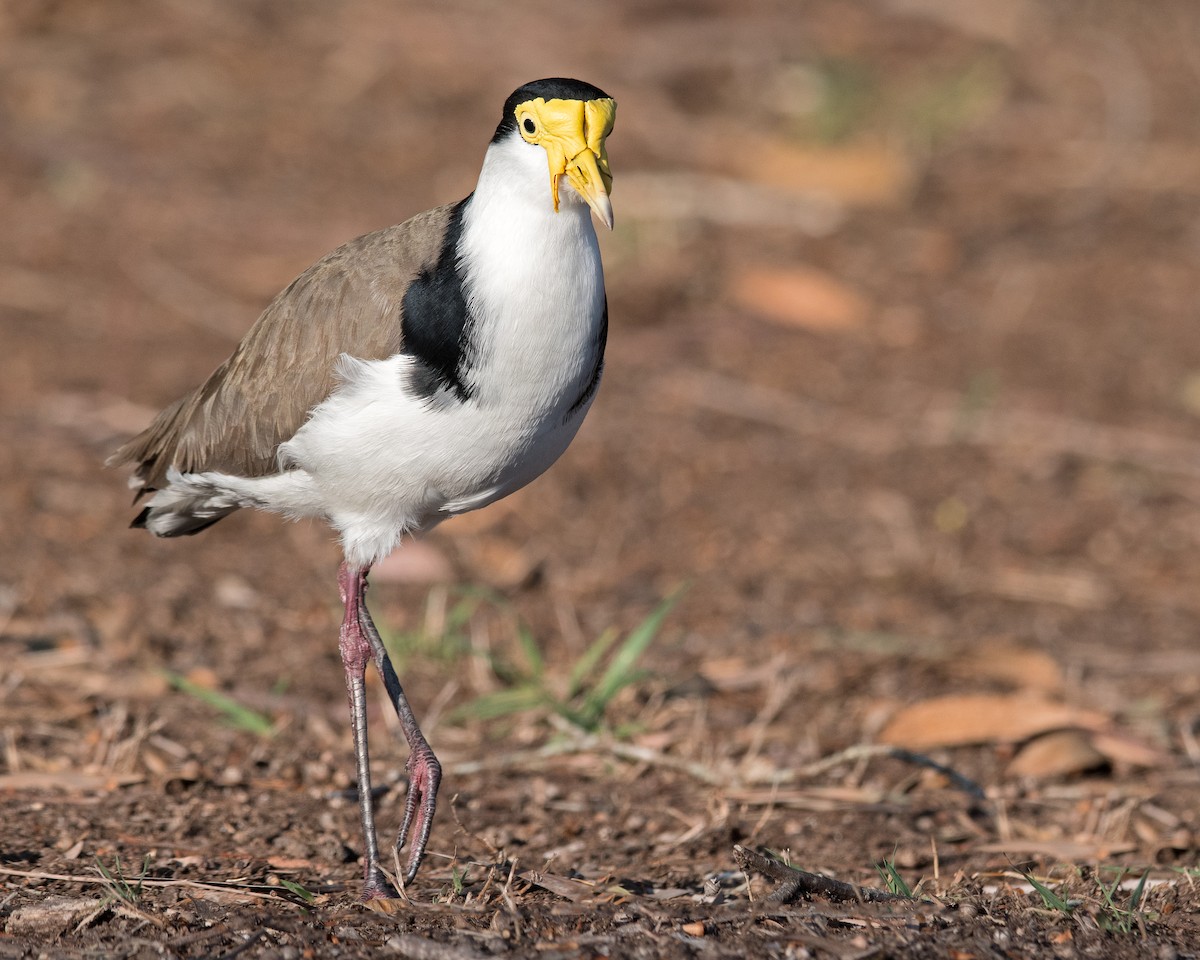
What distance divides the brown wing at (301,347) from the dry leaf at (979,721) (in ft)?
8.12

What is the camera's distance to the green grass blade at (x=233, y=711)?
5.17m

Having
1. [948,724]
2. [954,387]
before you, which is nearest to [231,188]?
[954,387]

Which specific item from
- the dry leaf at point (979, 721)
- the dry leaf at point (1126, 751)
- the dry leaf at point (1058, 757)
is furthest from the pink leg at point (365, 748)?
the dry leaf at point (1126, 751)

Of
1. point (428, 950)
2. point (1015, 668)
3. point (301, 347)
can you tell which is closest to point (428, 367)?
point (301, 347)

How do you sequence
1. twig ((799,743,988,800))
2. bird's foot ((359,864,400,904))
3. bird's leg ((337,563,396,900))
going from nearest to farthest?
bird's foot ((359,864,400,904)), bird's leg ((337,563,396,900)), twig ((799,743,988,800))

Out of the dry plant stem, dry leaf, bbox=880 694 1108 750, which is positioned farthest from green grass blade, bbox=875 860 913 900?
dry leaf, bbox=880 694 1108 750

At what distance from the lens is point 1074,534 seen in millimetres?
7242

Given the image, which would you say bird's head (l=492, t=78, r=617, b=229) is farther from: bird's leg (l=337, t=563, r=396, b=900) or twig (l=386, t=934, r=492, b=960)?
twig (l=386, t=934, r=492, b=960)

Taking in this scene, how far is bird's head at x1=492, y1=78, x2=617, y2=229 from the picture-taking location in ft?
12.1

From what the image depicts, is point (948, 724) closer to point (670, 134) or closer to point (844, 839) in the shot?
point (844, 839)

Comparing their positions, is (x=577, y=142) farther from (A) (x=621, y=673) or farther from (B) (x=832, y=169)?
(B) (x=832, y=169)

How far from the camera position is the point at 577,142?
370 centimetres

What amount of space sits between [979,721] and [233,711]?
2.55 meters

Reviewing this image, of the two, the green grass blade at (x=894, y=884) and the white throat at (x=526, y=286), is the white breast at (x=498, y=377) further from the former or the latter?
the green grass blade at (x=894, y=884)
